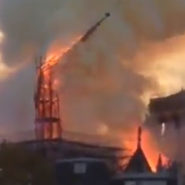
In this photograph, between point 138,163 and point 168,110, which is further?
point 168,110

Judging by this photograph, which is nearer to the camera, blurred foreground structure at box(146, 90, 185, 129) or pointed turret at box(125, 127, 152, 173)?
pointed turret at box(125, 127, 152, 173)

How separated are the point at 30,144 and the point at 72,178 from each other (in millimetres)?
13123

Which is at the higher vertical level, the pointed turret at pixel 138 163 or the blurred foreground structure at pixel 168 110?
the blurred foreground structure at pixel 168 110

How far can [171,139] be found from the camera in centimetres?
9638

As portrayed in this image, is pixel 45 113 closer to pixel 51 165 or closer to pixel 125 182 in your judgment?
pixel 51 165

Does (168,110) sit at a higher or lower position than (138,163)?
higher

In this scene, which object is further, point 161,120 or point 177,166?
point 161,120

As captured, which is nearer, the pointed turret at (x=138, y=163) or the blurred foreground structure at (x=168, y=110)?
the pointed turret at (x=138, y=163)

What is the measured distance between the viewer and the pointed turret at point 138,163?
8356 centimetres

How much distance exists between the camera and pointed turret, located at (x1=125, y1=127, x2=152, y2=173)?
83562mm

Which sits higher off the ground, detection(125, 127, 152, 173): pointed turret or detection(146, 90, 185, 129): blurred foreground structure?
detection(146, 90, 185, 129): blurred foreground structure

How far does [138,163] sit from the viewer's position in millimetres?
86125

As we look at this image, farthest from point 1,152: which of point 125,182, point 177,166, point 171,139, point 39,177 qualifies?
point 171,139

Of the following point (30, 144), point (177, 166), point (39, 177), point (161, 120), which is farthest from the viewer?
point (161, 120)
